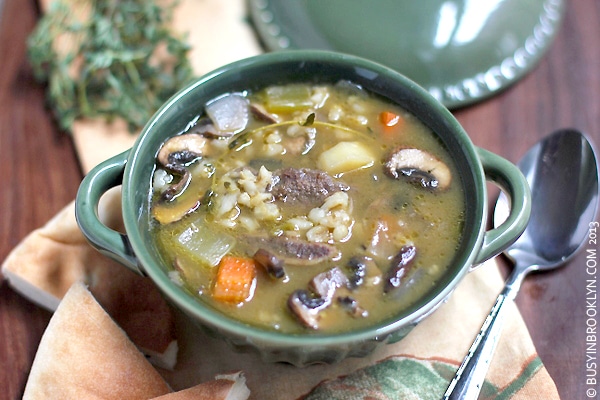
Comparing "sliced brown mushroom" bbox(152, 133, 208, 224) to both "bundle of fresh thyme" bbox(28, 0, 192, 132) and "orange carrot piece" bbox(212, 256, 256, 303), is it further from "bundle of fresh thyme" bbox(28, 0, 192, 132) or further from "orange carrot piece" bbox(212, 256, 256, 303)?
"bundle of fresh thyme" bbox(28, 0, 192, 132)

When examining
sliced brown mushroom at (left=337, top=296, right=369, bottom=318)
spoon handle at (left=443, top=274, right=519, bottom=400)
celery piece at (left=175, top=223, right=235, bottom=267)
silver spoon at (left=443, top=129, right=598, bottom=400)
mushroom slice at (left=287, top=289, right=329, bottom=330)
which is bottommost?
spoon handle at (left=443, top=274, right=519, bottom=400)

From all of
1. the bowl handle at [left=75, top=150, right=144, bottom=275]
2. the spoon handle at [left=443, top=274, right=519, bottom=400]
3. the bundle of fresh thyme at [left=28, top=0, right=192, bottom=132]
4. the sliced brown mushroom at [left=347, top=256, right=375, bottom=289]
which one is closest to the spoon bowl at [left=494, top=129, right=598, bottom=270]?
the spoon handle at [left=443, top=274, right=519, bottom=400]

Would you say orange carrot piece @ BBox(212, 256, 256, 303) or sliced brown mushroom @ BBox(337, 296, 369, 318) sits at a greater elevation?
orange carrot piece @ BBox(212, 256, 256, 303)

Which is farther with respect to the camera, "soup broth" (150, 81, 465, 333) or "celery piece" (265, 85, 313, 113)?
"celery piece" (265, 85, 313, 113)

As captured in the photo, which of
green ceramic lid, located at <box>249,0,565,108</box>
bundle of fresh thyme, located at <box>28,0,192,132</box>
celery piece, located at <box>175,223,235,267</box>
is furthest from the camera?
green ceramic lid, located at <box>249,0,565,108</box>

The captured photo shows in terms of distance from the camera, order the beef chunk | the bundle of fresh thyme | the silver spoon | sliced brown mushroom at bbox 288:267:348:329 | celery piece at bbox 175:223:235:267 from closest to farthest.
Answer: sliced brown mushroom at bbox 288:267:348:329
celery piece at bbox 175:223:235:267
the beef chunk
the silver spoon
the bundle of fresh thyme

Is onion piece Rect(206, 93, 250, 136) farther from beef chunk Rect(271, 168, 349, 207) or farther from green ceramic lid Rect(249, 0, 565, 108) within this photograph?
green ceramic lid Rect(249, 0, 565, 108)

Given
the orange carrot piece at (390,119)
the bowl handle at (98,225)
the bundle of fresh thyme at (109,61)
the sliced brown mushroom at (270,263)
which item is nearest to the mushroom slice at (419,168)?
the orange carrot piece at (390,119)

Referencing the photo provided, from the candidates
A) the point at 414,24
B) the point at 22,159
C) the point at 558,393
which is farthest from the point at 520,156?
the point at 22,159
